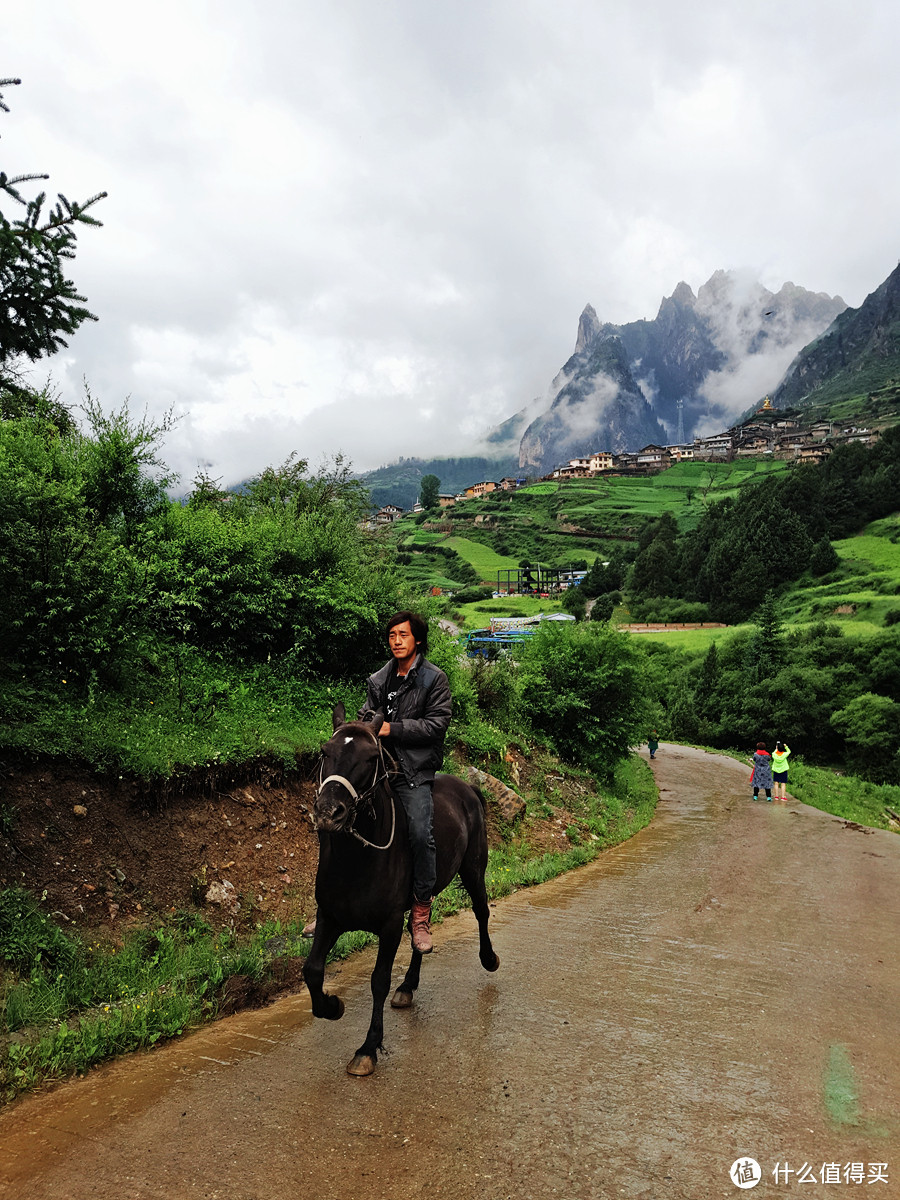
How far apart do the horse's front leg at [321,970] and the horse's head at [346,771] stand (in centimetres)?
98

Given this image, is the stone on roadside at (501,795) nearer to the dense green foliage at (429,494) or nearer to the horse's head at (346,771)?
the horse's head at (346,771)

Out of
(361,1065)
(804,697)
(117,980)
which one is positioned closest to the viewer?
(361,1065)

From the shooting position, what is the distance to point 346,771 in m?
4.56

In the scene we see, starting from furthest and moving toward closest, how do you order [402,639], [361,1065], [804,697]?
[804,697] < [402,639] < [361,1065]

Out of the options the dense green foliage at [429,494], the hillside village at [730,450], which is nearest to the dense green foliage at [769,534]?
the hillside village at [730,450]

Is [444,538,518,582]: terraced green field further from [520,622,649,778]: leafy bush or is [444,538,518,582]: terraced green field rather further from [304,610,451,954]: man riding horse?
[304,610,451,954]: man riding horse

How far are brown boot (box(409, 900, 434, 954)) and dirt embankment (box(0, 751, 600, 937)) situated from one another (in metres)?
2.60

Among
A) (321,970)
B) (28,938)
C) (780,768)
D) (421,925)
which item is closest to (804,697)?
(780,768)

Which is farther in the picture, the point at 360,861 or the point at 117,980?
the point at 117,980

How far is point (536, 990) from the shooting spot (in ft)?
20.3

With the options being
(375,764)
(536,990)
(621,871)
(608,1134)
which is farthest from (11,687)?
(621,871)

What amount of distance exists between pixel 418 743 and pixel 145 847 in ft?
11.6

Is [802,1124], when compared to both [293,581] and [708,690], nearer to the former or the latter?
[293,581]

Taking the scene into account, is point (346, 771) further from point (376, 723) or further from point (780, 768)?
point (780, 768)
